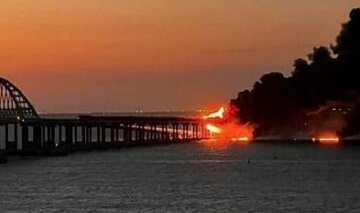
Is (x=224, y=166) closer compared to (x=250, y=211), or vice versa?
(x=250, y=211)

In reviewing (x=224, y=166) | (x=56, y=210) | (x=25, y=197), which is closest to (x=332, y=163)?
(x=224, y=166)

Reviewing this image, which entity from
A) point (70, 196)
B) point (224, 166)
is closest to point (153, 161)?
point (224, 166)

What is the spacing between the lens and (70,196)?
102 meters

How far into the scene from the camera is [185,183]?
11788 centimetres

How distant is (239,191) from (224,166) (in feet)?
148

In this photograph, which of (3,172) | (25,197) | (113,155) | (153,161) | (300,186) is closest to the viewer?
(25,197)

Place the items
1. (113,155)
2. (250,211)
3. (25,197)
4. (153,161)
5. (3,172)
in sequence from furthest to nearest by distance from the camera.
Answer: (113,155) → (153,161) → (3,172) → (25,197) → (250,211)

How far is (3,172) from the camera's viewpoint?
14238cm

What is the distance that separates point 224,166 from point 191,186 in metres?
38.3

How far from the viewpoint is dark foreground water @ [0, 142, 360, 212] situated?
9206 cm

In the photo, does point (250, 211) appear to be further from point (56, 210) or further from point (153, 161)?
point (153, 161)

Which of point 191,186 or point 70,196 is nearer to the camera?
point 70,196

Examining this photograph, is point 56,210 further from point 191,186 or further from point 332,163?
point 332,163

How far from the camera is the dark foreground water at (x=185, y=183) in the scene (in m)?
92.1
